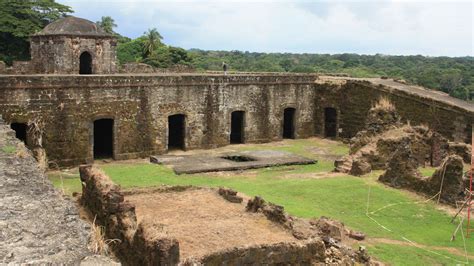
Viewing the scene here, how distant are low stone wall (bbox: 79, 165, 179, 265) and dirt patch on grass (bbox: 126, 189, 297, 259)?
312mm

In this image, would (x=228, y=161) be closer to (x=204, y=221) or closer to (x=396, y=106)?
(x=396, y=106)

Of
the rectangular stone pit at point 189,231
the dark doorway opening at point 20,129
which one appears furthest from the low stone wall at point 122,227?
the dark doorway opening at point 20,129

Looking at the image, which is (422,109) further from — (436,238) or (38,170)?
(38,170)

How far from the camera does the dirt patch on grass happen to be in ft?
29.9

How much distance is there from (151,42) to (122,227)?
4857 cm

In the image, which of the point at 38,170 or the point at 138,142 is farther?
the point at 138,142

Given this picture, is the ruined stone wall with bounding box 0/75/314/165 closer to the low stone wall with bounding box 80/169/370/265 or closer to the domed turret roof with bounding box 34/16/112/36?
the domed turret roof with bounding box 34/16/112/36

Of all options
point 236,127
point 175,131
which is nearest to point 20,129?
point 175,131

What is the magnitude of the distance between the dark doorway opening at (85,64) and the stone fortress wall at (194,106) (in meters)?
5.03

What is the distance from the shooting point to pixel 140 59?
51812 mm

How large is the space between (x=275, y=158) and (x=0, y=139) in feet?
39.3

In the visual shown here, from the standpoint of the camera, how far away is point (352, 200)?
570 inches

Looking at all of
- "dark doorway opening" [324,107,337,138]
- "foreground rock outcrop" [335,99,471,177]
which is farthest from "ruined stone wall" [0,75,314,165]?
"foreground rock outcrop" [335,99,471,177]

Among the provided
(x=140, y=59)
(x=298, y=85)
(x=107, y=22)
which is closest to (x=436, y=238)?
(x=298, y=85)
